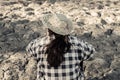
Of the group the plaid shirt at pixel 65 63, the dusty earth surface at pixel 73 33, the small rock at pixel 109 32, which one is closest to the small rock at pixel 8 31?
the dusty earth surface at pixel 73 33

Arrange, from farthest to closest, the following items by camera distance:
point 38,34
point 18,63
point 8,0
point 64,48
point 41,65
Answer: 1. point 8,0
2. point 38,34
3. point 18,63
4. point 41,65
5. point 64,48

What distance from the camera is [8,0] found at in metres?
4.48

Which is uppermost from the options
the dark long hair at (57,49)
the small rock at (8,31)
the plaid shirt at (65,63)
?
the dark long hair at (57,49)

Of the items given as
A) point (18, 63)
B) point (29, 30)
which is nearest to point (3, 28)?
point (29, 30)

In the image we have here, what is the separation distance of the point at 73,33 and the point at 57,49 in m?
1.66

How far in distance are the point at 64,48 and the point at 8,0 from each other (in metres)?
2.65

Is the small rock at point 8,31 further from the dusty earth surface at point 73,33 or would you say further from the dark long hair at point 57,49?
the dark long hair at point 57,49

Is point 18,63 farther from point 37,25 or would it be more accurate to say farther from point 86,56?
point 86,56

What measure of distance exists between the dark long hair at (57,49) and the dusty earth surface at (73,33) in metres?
1.00

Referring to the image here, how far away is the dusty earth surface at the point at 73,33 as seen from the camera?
316 cm

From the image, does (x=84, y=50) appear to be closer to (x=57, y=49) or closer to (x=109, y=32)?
(x=57, y=49)

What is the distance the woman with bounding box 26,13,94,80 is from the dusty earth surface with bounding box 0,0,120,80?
751 millimetres

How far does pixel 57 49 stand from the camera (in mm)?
2041

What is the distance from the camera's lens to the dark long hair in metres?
2.03
